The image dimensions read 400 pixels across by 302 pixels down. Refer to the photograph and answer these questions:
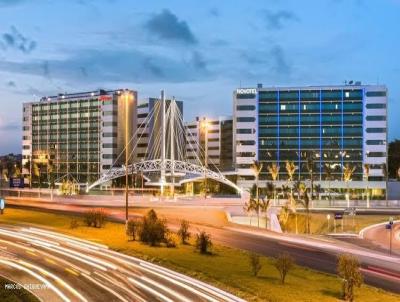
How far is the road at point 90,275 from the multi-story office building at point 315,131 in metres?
117

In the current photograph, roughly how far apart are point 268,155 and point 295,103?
16211 millimetres

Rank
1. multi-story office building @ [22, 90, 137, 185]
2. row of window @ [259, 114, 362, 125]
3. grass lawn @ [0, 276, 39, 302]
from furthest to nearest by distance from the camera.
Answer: multi-story office building @ [22, 90, 137, 185]
row of window @ [259, 114, 362, 125]
grass lawn @ [0, 276, 39, 302]

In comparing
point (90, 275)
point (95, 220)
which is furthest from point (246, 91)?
point (90, 275)

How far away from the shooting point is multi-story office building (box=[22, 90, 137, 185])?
574ft

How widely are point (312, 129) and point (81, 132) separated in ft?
241

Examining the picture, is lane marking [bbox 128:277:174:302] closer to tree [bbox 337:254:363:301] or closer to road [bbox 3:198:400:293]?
tree [bbox 337:254:363:301]

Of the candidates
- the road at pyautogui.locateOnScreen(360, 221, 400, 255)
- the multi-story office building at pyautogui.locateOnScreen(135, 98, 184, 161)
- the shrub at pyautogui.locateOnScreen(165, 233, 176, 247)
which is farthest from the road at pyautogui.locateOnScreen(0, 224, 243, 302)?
the multi-story office building at pyautogui.locateOnScreen(135, 98, 184, 161)

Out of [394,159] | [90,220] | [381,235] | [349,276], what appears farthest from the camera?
[394,159]

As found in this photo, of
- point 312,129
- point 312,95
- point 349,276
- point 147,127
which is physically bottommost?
point 349,276

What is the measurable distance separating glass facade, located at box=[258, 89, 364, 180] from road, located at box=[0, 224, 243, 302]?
388ft

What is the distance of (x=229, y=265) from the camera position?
36.8 metres

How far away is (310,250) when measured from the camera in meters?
47.6

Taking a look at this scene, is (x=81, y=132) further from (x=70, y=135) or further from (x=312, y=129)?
(x=312, y=129)

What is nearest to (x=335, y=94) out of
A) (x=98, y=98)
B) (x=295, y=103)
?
(x=295, y=103)
